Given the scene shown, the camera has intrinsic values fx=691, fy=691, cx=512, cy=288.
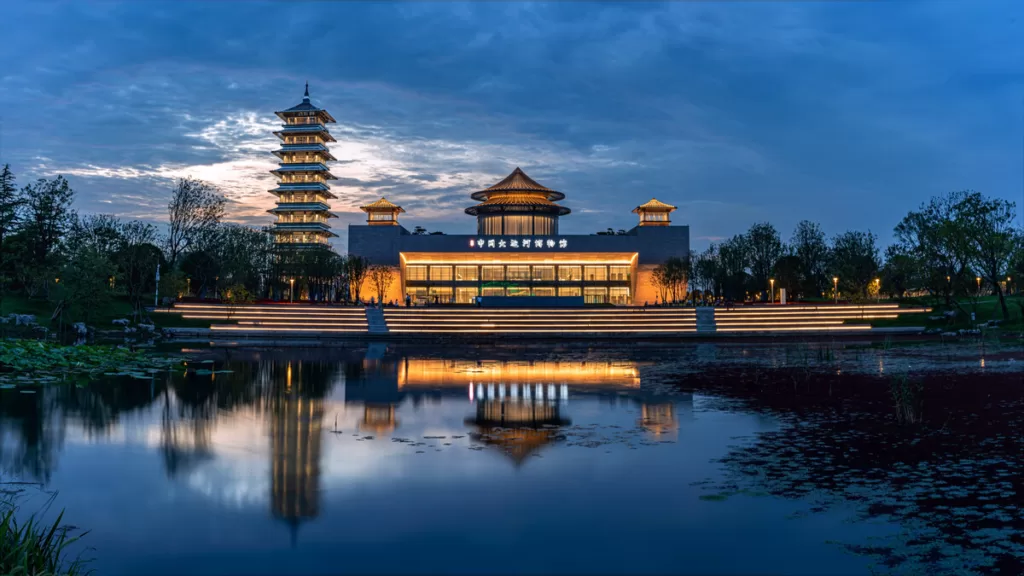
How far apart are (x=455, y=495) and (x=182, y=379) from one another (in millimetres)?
13392

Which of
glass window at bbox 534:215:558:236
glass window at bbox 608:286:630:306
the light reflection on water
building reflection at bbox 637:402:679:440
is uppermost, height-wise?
glass window at bbox 534:215:558:236

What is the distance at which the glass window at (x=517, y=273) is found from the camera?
69.8 m

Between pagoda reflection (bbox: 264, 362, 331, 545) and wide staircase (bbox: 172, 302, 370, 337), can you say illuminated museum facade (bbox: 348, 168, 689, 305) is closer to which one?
wide staircase (bbox: 172, 302, 370, 337)

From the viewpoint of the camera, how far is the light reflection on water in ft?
19.2

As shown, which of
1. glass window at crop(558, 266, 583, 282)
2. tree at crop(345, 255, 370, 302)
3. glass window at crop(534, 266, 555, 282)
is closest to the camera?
tree at crop(345, 255, 370, 302)

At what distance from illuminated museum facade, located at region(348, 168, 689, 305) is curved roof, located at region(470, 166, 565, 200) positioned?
5403 millimetres

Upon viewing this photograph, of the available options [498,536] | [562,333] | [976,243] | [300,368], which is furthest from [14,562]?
[976,243]

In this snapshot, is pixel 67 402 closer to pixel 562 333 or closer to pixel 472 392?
pixel 472 392

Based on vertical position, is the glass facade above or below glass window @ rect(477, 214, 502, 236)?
below

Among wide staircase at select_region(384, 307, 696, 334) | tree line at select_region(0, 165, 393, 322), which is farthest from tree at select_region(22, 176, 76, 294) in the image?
wide staircase at select_region(384, 307, 696, 334)

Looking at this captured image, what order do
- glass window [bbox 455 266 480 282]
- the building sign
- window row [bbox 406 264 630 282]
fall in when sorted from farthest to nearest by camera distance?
glass window [bbox 455 266 480 282]
window row [bbox 406 264 630 282]
the building sign

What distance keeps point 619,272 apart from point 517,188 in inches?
542

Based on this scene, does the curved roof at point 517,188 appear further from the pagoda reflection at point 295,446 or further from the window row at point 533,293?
the pagoda reflection at point 295,446

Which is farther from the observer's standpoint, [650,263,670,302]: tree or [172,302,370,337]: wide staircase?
[650,263,670,302]: tree
